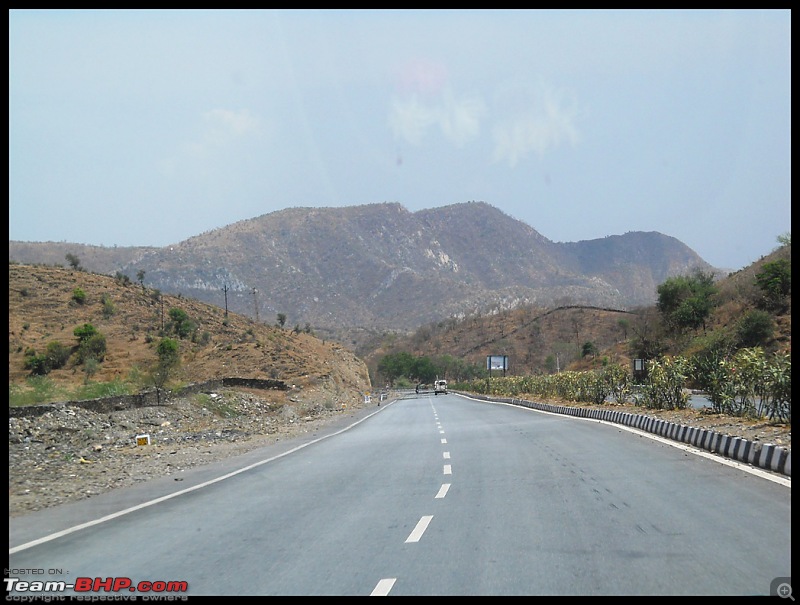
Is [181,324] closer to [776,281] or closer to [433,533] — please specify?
[776,281]

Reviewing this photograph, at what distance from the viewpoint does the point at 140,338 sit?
6894 centimetres

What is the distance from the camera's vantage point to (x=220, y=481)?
15852 millimetres

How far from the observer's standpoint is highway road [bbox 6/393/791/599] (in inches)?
280

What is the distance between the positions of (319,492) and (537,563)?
21.4ft

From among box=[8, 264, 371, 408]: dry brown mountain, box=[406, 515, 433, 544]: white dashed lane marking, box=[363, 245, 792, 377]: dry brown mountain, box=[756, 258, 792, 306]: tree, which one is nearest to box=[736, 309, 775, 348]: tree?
box=[363, 245, 792, 377]: dry brown mountain

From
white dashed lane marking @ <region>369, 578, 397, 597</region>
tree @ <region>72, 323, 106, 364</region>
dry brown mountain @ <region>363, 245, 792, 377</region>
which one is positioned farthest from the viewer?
dry brown mountain @ <region>363, 245, 792, 377</region>

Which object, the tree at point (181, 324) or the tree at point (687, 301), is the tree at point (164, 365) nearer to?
the tree at point (181, 324)

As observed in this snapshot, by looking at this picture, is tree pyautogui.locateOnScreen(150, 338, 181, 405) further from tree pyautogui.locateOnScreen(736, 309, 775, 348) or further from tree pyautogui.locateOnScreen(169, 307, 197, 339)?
tree pyautogui.locateOnScreen(736, 309, 775, 348)

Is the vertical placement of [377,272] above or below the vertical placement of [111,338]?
above

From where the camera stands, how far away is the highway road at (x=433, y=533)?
7102 millimetres

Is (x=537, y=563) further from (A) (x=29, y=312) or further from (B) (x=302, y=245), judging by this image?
(B) (x=302, y=245)

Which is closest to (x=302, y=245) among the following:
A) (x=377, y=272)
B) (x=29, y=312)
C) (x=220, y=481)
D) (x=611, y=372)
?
(x=377, y=272)

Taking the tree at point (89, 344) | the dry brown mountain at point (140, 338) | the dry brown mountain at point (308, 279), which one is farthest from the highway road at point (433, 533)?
the dry brown mountain at point (308, 279)

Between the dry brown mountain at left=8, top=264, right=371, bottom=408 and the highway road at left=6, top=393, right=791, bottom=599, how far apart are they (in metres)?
42.8
